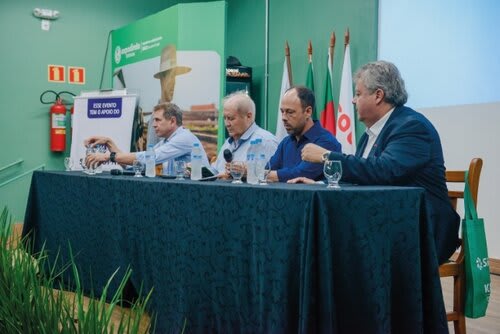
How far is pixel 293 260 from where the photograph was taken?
1518mm

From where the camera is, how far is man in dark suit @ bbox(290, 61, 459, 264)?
186 cm

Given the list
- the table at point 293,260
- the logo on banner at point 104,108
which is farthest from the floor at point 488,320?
the logo on banner at point 104,108

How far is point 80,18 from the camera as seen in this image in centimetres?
594

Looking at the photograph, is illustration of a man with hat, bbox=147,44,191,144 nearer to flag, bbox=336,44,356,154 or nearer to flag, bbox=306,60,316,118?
flag, bbox=306,60,316,118

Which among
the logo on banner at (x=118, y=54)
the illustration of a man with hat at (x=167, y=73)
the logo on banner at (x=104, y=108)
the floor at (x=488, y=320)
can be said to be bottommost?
the floor at (x=488, y=320)

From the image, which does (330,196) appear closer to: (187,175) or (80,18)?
(187,175)

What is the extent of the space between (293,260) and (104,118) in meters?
3.26

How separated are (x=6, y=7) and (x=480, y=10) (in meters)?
4.45

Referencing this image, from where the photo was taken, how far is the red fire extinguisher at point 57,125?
5.65 metres

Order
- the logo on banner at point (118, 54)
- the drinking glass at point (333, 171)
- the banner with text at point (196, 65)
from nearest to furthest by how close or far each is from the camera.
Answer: the drinking glass at point (333, 171) → the banner with text at point (196, 65) → the logo on banner at point (118, 54)

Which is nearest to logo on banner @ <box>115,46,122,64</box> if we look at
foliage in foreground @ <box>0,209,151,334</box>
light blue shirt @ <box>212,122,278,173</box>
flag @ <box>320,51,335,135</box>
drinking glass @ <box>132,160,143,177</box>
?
flag @ <box>320,51,335,135</box>

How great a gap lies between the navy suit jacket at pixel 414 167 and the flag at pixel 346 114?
7.97 ft

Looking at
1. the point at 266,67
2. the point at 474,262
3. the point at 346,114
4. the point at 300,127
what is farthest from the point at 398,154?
the point at 266,67

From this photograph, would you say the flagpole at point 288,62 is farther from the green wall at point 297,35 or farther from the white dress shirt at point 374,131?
the white dress shirt at point 374,131
